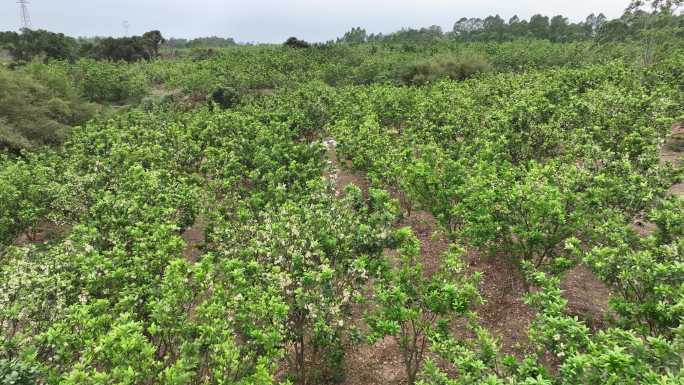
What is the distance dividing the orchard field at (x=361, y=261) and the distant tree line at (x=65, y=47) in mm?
56386

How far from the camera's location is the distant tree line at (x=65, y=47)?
62188mm

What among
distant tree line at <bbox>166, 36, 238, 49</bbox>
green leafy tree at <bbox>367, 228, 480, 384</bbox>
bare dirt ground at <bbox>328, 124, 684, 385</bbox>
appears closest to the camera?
green leafy tree at <bbox>367, 228, 480, 384</bbox>

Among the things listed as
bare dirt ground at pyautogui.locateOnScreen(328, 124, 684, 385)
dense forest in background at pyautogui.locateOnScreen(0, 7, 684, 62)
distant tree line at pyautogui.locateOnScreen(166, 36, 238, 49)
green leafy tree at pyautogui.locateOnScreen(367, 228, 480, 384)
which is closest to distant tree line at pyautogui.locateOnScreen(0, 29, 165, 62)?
dense forest in background at pyautogui.locateOnScreen(0, 7, 684, 62)

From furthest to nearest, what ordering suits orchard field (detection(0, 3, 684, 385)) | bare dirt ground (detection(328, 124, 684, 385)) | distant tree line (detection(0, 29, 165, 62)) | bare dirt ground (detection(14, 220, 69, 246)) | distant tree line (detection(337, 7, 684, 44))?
distant tree line (detection(0, 29, 165, 62)) → distant tree line (detection(337, 7, 684, 44)) → bare dirt ground (detection(14, 220, 69, 246)) → bare dirt ground (detection(328, 124, 684, 385)) → orchard field (detection(0, 3, 684, 385))

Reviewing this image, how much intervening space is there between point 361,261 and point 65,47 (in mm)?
75422

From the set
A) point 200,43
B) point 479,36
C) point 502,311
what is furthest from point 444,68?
point 200,43

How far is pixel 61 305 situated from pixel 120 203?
454 centimetres

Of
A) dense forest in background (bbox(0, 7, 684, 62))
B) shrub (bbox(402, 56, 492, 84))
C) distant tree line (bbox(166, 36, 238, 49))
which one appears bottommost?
shrub (bbox(402, 56, 492, 84))

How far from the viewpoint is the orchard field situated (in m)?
6.83

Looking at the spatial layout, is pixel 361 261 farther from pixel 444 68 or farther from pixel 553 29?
pixel 553 29

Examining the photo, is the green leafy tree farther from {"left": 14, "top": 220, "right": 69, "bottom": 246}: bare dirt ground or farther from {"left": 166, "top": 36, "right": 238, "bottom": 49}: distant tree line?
{"left": 166, "top": 36, "right": 238, "bottom": 49}: distant tree line

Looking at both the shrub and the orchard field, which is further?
the shrub

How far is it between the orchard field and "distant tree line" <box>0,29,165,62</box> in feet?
185

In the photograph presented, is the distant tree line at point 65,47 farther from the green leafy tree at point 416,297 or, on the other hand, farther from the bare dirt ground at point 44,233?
the green leafy tree at point 416,297
